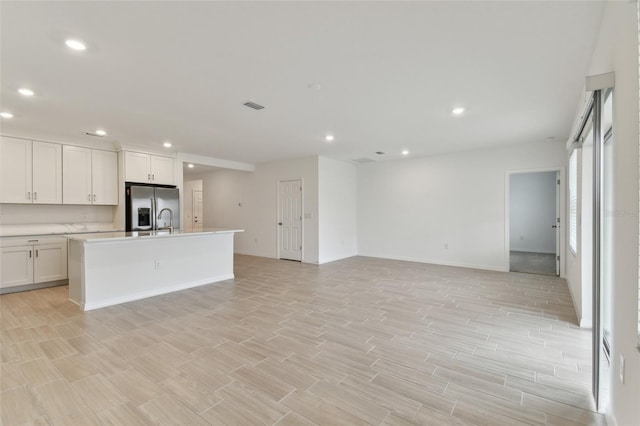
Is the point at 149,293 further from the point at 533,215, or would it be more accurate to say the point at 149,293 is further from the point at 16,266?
the point at 533,215

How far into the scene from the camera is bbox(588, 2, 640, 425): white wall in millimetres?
1317

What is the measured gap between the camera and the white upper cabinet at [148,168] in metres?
5.79

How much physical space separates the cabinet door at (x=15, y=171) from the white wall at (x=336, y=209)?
17.7ft

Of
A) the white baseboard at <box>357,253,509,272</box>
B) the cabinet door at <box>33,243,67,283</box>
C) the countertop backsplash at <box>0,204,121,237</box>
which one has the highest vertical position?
the countertop backsplash at <box>0,204,121,237</box>

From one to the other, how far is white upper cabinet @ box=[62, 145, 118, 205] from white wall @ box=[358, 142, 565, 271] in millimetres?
5904

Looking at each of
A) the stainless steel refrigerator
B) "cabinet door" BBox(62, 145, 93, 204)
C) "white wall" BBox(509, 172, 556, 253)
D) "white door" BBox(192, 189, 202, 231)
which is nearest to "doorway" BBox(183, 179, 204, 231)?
"white door" BBox(192, 189, 202, 231)

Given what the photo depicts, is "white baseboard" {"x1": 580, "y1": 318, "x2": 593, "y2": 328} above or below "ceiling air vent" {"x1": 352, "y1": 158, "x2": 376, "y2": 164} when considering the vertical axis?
below

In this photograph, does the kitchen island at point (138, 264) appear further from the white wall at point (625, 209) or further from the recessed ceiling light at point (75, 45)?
the white wall at point (625, 209)

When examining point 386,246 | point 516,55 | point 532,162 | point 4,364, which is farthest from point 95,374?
point 532,162

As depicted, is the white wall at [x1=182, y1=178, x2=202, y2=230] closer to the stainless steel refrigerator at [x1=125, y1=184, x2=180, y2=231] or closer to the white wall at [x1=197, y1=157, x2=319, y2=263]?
the white wall at [x1=197, y1=157, x2=319, y2=263]

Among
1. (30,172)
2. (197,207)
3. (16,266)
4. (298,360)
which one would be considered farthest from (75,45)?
(197,207)

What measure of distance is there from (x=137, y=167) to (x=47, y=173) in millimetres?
1373

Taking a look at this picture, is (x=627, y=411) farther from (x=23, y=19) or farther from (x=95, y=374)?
(x=23, y=19)

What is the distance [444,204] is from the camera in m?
6.80
